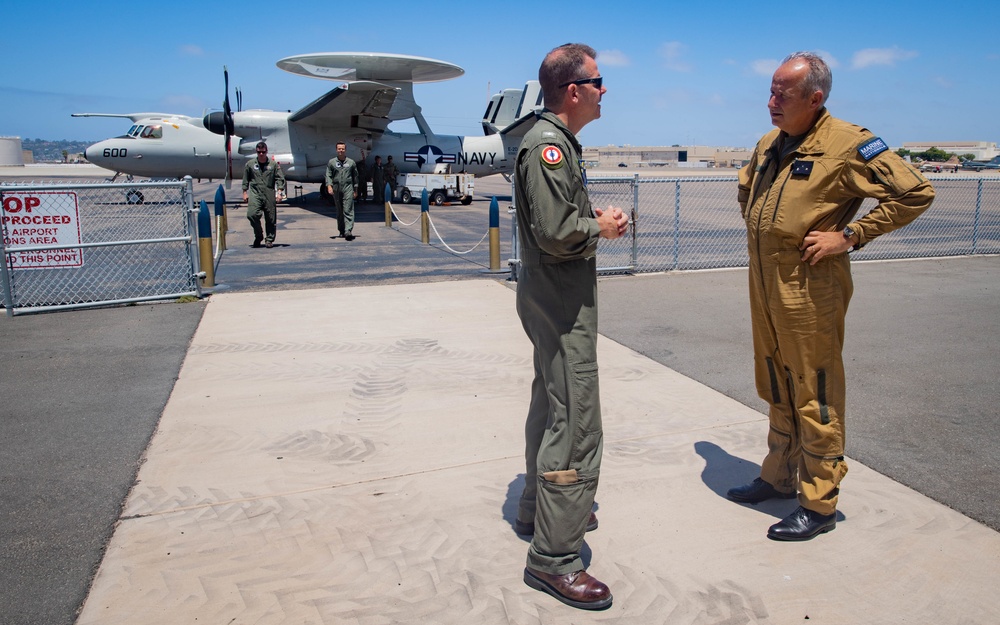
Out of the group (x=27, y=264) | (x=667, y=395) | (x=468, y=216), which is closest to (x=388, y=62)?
(x=468, y=216)

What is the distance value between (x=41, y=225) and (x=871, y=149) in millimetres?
8722

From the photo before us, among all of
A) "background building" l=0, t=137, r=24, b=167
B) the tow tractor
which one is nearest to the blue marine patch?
the tow tractor

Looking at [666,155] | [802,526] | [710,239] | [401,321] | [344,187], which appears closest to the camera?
[802,526]

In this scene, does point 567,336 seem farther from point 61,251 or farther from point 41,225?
point 41,225

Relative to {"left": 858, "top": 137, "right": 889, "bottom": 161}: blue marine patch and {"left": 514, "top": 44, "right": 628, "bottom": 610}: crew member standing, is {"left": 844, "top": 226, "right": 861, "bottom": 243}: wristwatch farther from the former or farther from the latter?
{"left": 514, "top": 44, "right": 628, "bottom": 610}: crew member standing

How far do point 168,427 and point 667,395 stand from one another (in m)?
3.64

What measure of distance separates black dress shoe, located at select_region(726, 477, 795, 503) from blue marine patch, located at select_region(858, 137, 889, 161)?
174cm

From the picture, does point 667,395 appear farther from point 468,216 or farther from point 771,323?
point 468,216

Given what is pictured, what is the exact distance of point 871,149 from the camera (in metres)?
3.21

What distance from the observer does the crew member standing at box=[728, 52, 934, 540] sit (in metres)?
3.22

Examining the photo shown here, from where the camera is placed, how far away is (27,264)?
831 centimetres

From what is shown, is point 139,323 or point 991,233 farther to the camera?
point 991,233

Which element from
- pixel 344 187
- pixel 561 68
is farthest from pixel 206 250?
pixel 561 68

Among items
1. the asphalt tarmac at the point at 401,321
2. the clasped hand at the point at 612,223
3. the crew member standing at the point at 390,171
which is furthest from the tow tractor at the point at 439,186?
the clasped hand at the point at 612,223
